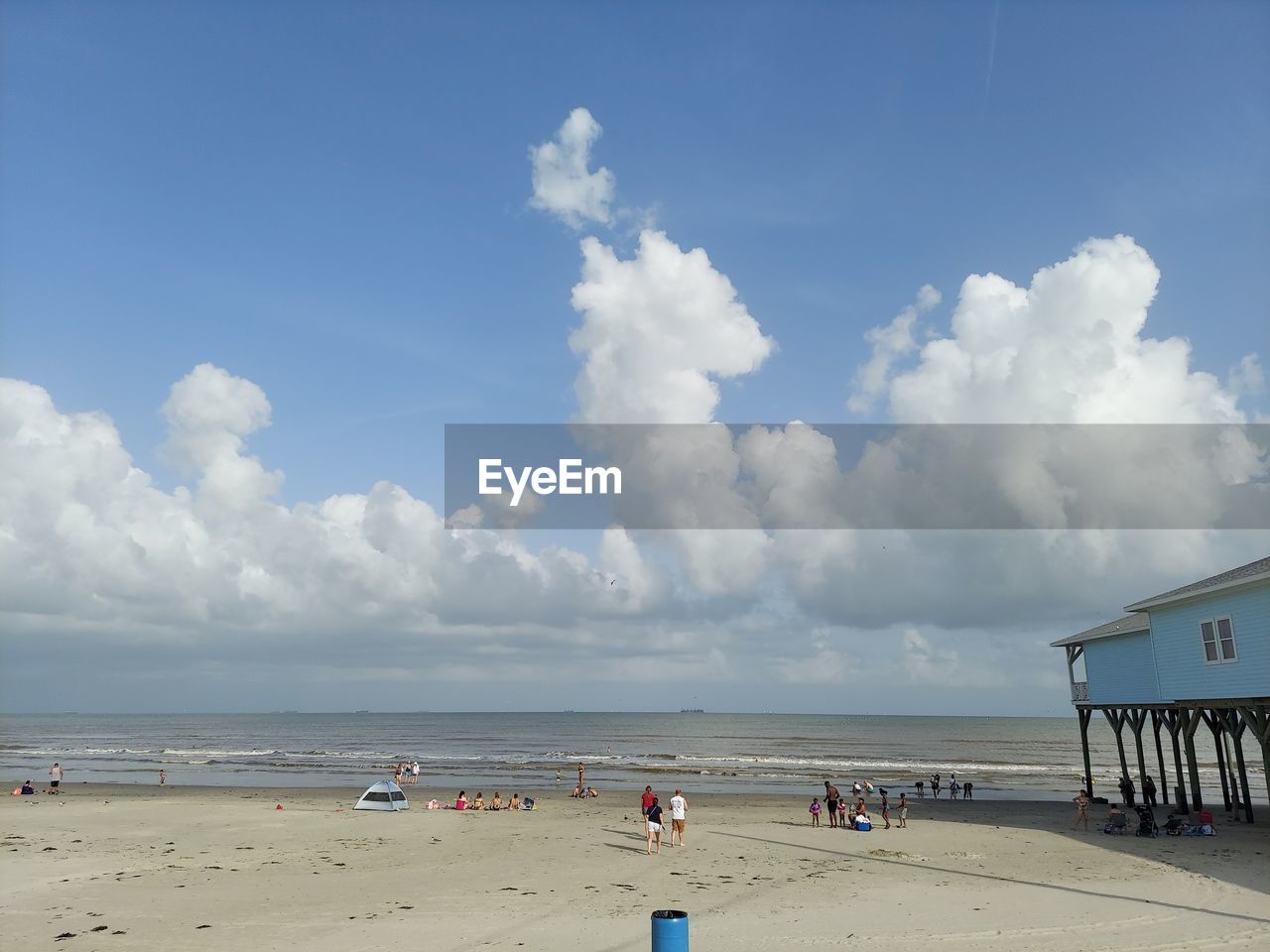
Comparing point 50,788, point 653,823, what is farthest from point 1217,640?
point 50,788

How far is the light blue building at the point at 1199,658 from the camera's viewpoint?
75.3 ft

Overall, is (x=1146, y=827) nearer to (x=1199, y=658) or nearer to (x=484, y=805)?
(x=1199, y=658)

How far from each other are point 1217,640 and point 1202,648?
34.9 inches

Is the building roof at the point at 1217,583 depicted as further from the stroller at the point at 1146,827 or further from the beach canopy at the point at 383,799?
the beach canopy at the point at 383,799

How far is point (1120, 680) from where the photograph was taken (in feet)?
110

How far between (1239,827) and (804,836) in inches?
593

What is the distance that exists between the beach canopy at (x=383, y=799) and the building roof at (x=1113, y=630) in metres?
27.7

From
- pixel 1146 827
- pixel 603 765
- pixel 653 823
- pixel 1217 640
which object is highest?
pixel 1217 640

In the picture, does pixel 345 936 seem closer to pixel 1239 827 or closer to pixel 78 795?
pixel 1239 827

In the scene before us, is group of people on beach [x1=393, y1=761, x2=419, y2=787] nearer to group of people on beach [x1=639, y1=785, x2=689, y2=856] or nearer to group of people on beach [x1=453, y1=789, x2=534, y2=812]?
group of people on beach [x1=453, y1=789, x2=534, y2=812]

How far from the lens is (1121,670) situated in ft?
109

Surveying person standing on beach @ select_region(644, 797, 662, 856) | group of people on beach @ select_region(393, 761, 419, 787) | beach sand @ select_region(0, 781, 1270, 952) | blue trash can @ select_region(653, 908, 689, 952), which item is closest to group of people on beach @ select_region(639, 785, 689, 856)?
person standing on beach @ select_region(644, 797, 662, 856)

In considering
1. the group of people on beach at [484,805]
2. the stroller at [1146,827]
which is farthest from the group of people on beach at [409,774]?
the stroller at [1146,827]

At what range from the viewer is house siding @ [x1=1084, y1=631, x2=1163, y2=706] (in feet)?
104
